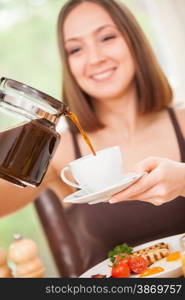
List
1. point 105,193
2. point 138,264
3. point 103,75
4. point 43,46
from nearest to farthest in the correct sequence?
point 105,193 → point 138,264 → point 103,75 → point 43,46

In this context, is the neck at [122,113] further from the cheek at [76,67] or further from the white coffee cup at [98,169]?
the white coffee cup at [98,169]

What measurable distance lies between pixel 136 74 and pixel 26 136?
0.55 metres

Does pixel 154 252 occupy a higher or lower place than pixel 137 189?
lower

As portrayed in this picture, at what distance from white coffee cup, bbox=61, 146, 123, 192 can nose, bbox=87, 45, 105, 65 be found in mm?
478

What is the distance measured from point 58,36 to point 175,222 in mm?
605

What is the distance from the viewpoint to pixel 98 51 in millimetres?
1341

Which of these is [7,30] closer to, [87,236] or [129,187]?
[87,236]

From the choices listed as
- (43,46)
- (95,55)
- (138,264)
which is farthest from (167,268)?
(43,46)

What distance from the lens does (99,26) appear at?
1.35 m

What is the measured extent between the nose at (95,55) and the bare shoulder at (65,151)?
209mm

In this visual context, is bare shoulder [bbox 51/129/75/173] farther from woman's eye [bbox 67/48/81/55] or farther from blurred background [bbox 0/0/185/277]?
woman's eye [bbox 67/48/81/55]

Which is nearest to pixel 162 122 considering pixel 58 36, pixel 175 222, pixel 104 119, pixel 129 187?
pixel 104 119

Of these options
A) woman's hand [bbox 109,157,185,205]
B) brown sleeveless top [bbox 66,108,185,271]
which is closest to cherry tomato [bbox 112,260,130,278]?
woman's hand [bbox 109,157,185,205]

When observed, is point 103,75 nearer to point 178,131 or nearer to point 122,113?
point 122,113
